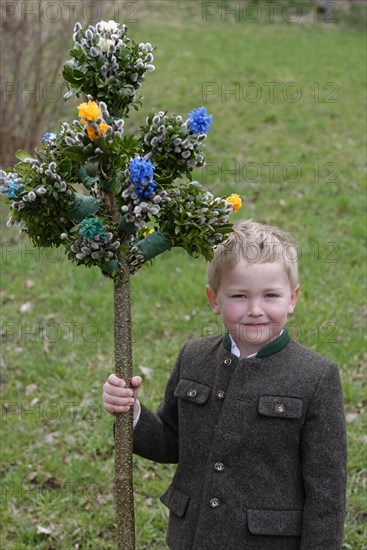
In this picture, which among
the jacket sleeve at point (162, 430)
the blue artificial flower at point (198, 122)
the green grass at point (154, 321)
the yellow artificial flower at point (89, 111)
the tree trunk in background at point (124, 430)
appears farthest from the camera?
the green grass at point (154, 321)

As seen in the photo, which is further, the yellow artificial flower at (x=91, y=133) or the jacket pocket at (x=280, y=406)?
the jacket pocket at (x=280, y=406)

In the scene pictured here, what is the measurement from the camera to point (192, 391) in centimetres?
230

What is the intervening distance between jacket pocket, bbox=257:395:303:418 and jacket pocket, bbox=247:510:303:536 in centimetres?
28

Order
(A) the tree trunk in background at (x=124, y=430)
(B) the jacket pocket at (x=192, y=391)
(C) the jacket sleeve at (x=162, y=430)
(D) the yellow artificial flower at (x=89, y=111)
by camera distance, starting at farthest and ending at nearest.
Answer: (C) the jacket sleeve at (x=162, y=430)
(B) the jacket pocket at (x=192, y=391)
(A) the tree trunk in background at (x=124, y=430)
(D) the yellow artificial flower at (x=89, y=111)

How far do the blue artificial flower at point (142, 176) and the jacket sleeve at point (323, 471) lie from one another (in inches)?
29.2

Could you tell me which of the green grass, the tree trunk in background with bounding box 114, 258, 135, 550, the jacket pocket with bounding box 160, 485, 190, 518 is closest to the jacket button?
the jacket pocket with bounding box 160, 485, 190, 518

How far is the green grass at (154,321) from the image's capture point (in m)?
3.69

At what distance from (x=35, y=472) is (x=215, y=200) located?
97.0 inches

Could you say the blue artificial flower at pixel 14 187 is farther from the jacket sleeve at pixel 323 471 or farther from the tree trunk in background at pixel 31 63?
the tree trunk in background at pixel 31 63

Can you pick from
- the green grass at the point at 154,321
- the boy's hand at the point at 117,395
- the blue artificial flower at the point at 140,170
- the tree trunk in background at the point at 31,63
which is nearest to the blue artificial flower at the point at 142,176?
the blue artificial flower at the point at 140,170

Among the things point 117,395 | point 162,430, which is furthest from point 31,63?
point 117,395

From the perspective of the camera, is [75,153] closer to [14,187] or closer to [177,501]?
[14,187]

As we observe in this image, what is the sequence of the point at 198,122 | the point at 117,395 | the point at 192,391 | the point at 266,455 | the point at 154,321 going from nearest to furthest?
the point at 198,122, the point at 117,395, the point at 266,455, the point at 192,391, the point at 154,321

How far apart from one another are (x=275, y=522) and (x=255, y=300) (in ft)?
2.05
